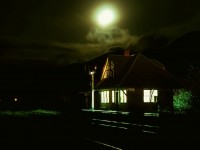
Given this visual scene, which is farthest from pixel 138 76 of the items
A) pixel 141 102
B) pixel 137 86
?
pixel 141 102

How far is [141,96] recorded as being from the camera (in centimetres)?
4153

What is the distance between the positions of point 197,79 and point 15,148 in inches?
975

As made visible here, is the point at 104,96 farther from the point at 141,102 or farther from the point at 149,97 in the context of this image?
the point at 149,97

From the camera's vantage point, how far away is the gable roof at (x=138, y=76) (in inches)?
1581

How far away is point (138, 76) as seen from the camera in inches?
1651

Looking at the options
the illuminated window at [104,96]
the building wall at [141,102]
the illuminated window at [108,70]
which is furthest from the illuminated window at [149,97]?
the illuminated window at [104,96]

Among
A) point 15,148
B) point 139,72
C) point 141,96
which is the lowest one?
point 15,148

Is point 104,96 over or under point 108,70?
under

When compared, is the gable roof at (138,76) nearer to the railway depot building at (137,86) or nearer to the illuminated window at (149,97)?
the railway depot building at (137,86)

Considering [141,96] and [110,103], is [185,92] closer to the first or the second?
[141,96]

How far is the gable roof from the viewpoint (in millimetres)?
40156

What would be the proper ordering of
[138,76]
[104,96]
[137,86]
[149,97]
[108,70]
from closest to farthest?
[137,86] < [149,97] < [138,76] < [108,70] < [104,96]

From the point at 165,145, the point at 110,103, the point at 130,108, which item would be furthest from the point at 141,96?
the point at 165,145

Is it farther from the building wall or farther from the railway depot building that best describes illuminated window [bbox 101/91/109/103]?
the building wall
